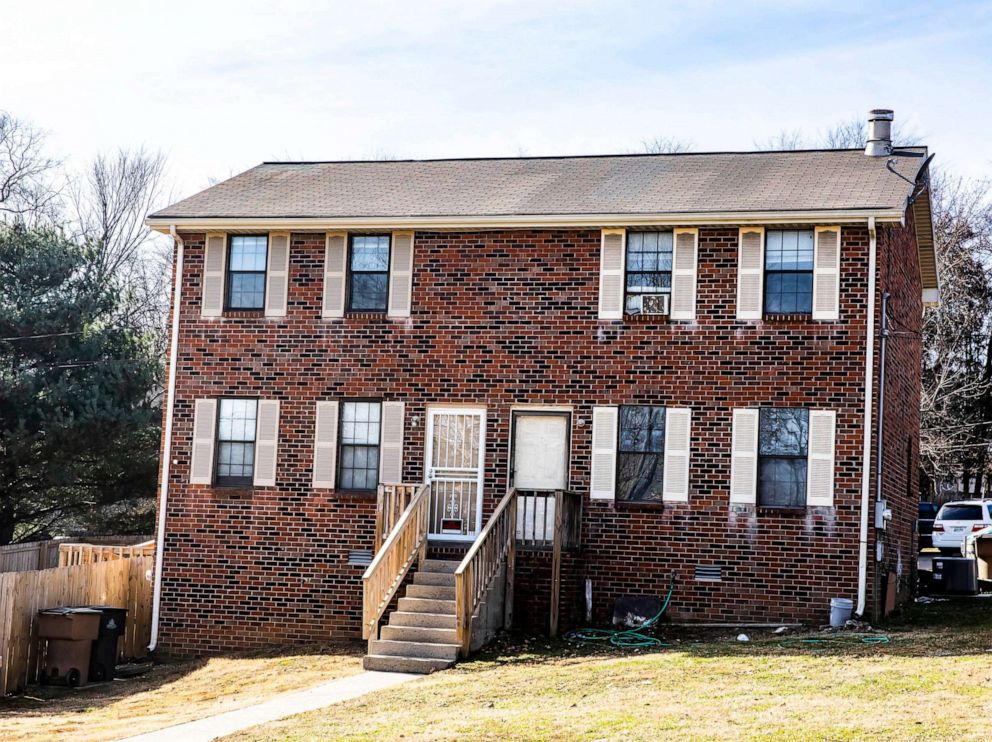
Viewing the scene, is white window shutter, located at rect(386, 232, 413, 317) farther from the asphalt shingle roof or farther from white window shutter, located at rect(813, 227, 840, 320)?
white window shutter, located at rect(813, 227, 840, 320)

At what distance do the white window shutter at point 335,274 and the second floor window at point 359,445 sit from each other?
1.45 meters

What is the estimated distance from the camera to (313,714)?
43.5 feet

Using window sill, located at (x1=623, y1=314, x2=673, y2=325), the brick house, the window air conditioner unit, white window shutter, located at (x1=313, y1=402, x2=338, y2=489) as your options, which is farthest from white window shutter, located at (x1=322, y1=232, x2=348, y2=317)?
the window air conditioner unit

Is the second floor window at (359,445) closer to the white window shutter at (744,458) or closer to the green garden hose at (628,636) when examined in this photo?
the green garden hose at (628,636)

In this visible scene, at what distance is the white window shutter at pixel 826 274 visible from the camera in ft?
60.0

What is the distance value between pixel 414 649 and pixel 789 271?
7.30m

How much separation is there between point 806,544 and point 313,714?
785cm

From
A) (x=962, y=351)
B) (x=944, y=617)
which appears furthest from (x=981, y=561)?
(x=962, y=351)

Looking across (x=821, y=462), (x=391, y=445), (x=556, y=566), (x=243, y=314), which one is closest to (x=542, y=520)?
(x=556, y=566)

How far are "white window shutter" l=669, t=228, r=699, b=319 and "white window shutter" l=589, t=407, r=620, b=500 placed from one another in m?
1.69

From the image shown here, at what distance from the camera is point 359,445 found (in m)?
19.9

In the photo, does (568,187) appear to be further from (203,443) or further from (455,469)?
(203,443)

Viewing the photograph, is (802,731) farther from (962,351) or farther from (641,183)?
(962,351)

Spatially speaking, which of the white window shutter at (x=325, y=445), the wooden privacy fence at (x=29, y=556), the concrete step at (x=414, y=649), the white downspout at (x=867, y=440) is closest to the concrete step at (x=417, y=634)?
the concrete step at (x=414, y=649)
